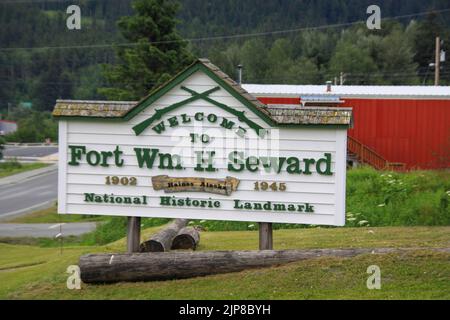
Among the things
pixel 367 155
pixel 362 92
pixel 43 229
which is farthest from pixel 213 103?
pixel 43 229

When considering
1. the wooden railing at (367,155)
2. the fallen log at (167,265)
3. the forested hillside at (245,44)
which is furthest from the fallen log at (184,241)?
the forested hillside at (245,44)

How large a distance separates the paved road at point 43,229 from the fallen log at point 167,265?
1556 cm

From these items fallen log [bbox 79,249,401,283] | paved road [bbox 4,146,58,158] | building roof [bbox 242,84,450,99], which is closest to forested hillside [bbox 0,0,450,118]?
paved road [bbox 4,146,58,158]

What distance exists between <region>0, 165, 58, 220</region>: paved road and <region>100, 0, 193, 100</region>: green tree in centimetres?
727

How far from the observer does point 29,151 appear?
78375mm

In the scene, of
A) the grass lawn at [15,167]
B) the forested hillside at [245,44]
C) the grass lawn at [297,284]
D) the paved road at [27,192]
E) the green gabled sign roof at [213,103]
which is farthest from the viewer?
the forested hillside at [245,44]

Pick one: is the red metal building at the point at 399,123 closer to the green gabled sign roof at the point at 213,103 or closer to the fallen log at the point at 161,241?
the fallen log at the point at 161,241


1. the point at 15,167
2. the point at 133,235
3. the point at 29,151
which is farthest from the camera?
the point at 29,151

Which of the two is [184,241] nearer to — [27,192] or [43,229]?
[43,229]

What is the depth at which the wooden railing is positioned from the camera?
99.2 ft

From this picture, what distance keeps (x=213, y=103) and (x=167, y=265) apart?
275 centimetres

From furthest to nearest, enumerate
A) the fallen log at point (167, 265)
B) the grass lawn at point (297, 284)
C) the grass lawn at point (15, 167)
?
the grass lawn at point (15, 167)
the fallen log at point (167, 265)
the grass lawn at point (297, 284)

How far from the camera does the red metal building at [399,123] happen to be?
3020cm

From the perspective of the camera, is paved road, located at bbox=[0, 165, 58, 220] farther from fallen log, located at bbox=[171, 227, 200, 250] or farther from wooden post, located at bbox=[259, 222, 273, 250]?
wooden post, located at bbox=[259, 222, 273, 250]
